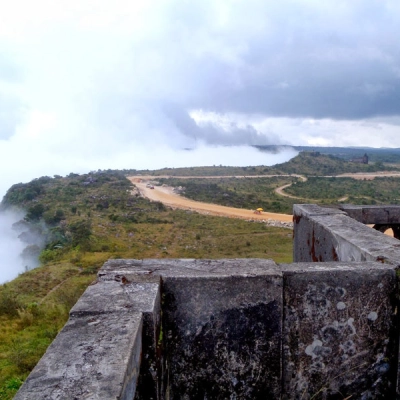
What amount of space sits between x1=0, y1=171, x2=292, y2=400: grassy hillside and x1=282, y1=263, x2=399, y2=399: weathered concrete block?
5.42 metres

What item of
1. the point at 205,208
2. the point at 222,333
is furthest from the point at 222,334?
the point at 205,208

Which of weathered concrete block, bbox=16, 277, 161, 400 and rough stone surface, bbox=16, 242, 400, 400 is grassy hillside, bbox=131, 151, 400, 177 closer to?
rough stone surface, bbox=16, 242, 400, 400

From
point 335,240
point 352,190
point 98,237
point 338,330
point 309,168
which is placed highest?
point 309,168

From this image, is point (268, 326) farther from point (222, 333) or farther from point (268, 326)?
point (222, 333)

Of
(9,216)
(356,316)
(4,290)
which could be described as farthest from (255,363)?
(9,216)

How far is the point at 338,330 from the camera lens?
8.60 ft

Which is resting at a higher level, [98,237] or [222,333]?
[222,333]

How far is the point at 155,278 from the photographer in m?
2.57

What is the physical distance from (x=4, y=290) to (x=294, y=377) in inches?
580

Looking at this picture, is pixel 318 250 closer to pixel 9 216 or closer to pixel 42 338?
pixel 42 338

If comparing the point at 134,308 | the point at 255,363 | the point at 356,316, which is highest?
the point at 134,308

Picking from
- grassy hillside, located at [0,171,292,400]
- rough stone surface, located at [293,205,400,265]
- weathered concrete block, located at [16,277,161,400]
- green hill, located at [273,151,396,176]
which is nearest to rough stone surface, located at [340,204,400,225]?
rough stone surface, located at [293,205,400,265]

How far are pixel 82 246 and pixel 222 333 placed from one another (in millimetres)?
20299

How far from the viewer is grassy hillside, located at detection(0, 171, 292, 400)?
388 inches
